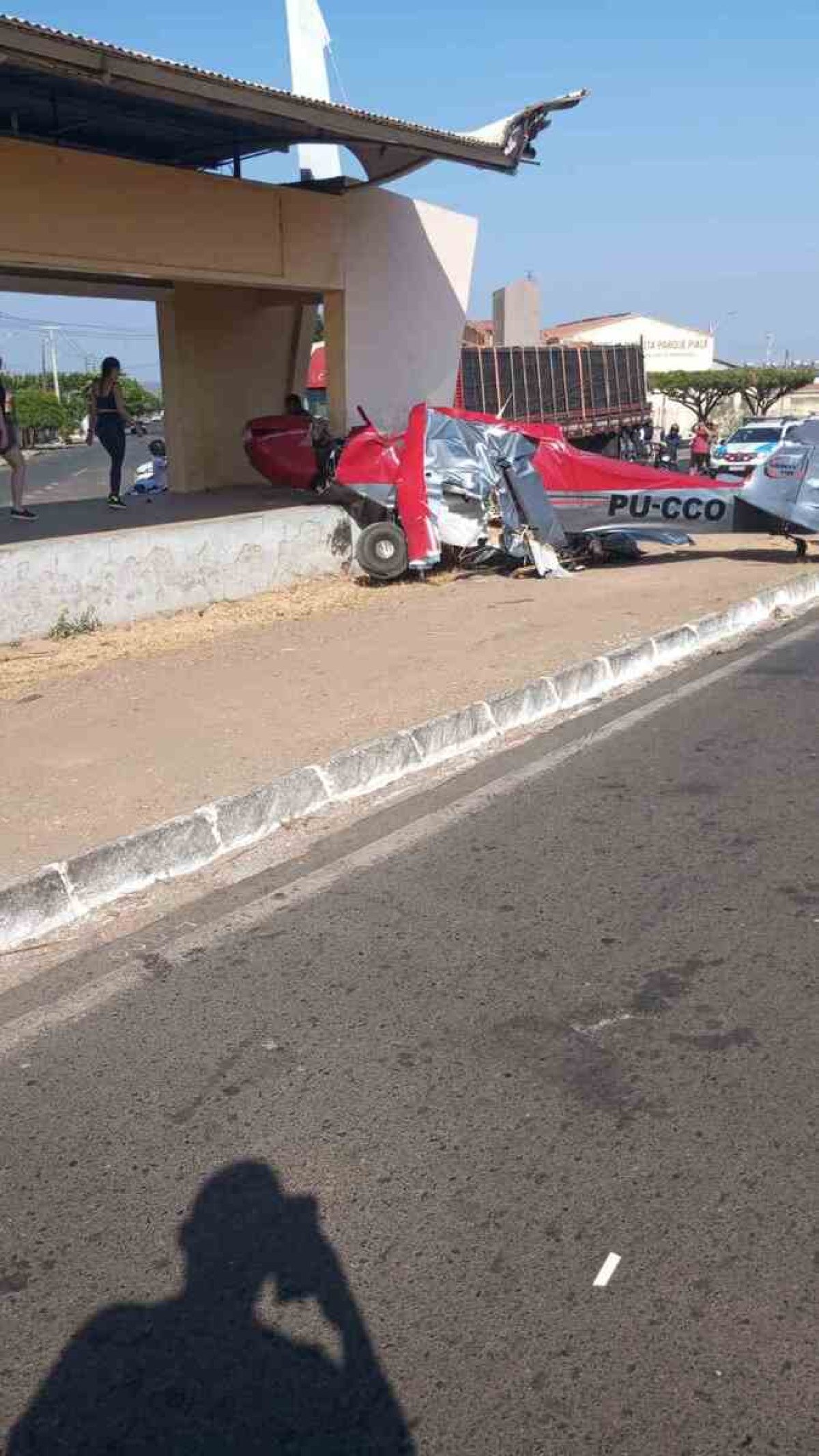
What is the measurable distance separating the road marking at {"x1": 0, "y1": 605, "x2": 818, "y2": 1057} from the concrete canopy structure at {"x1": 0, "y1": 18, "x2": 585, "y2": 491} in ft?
18.1

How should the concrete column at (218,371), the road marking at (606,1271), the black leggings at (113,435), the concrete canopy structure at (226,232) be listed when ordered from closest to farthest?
the road marking at (606,1271) → the concrete canopy structure at (226,232) → the black leggings at (113,435) → the concrete column at (218,371)

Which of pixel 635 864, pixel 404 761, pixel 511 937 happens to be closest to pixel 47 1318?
pixel 511 937

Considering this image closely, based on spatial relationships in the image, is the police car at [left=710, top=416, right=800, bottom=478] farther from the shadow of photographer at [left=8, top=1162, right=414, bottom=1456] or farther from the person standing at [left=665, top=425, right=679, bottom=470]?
the shadow of photographer at [left=8, top=1162, right=414, bottom=1456]

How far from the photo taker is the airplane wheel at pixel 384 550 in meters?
12.8

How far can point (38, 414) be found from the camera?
70.4m

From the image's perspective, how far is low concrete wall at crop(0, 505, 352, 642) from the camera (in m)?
10.2

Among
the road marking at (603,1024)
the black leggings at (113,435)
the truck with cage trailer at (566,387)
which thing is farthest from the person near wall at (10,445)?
the truck with cage trailer at (566,387)

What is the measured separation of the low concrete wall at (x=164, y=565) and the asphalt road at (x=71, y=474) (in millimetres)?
5898

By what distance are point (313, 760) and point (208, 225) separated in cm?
723

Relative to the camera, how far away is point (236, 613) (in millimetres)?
11383

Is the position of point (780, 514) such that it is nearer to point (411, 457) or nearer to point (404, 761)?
point (411, 457)

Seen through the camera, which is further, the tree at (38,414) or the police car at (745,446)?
the tree at (38,414)

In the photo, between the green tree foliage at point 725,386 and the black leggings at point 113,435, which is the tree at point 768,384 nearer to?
the green tree foliage at point 725,386

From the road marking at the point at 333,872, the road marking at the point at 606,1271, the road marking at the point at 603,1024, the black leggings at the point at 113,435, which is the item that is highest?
the black leggings at the point at 113,435
